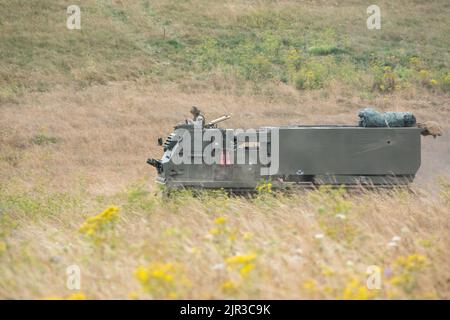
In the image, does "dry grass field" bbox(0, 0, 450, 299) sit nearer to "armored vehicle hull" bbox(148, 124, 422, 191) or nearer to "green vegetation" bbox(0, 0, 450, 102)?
"green vegetation" bbox(0, 0, 450, 102)

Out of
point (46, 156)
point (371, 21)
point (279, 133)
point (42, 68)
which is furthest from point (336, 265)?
point (371, 21)

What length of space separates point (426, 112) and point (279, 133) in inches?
550

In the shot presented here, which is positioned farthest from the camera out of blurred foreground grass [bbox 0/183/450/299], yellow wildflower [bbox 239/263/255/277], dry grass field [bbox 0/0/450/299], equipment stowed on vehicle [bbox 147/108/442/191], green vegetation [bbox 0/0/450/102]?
green vegetation [bbox 0/0/450/102]

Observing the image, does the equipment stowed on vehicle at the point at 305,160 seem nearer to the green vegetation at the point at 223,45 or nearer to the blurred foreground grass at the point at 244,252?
the blurred foreground grass at the point at 244,252

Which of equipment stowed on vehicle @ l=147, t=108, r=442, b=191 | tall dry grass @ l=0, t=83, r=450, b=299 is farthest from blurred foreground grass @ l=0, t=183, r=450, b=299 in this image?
equipment stowed on vehicle @ l=147, t=108, r=442, b=191

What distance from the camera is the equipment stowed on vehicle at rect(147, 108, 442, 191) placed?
38.4 ft

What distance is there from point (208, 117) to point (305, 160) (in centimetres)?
1168

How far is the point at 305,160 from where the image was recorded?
11727 millimetres

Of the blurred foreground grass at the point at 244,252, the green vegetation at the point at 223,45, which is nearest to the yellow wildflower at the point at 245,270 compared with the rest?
the blurred foreground grass at the point at 244,252

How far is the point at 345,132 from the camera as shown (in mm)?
11758

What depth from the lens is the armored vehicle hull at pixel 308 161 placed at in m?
11.7

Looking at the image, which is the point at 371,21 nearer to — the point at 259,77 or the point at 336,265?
the point at 259,77

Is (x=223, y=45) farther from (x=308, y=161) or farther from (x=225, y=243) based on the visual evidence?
(x=225, y=243)

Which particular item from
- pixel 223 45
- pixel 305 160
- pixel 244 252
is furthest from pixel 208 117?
pixel 244 252
